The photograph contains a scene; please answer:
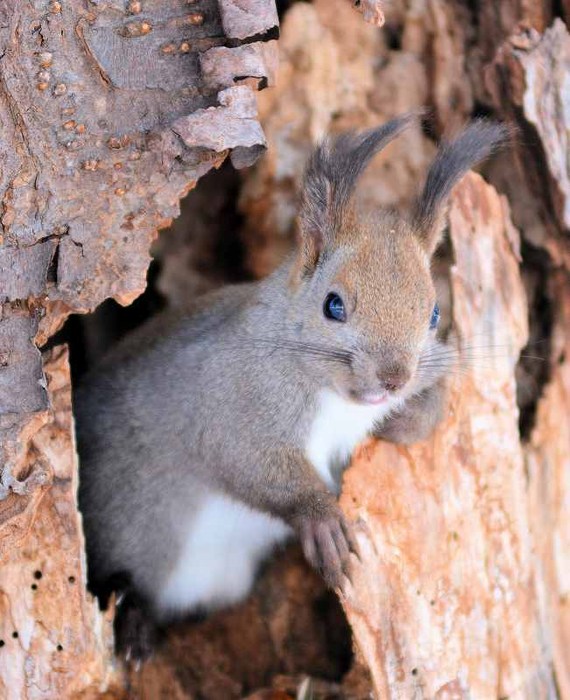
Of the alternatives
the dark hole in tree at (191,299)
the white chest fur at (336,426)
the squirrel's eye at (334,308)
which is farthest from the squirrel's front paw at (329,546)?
the dark hole in tree at (191,299)

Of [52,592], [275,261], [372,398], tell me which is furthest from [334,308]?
[275,261]

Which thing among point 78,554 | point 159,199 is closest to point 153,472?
point 78,554

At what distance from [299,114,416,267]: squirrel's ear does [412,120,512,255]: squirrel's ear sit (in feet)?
0.58

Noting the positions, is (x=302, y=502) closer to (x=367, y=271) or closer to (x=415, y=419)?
(x=415, y=419)

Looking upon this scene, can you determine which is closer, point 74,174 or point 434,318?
point 74,174

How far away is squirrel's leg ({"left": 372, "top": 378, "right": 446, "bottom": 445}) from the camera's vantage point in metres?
2.70

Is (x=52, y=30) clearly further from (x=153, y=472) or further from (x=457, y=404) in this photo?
(x=457, y=404)

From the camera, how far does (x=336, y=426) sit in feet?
8.75

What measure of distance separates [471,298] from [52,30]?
1.38 m


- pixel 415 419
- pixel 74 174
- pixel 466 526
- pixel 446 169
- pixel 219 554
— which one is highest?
pixel 74 174

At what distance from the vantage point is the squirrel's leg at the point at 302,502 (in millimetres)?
2451

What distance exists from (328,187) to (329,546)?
0.92 meters

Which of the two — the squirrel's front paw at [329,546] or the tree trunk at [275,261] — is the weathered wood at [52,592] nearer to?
the tree trunk at [275,261]

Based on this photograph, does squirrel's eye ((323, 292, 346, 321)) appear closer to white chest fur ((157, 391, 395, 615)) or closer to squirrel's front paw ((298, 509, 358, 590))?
white chest fur ((157, 391, 395, 615))
